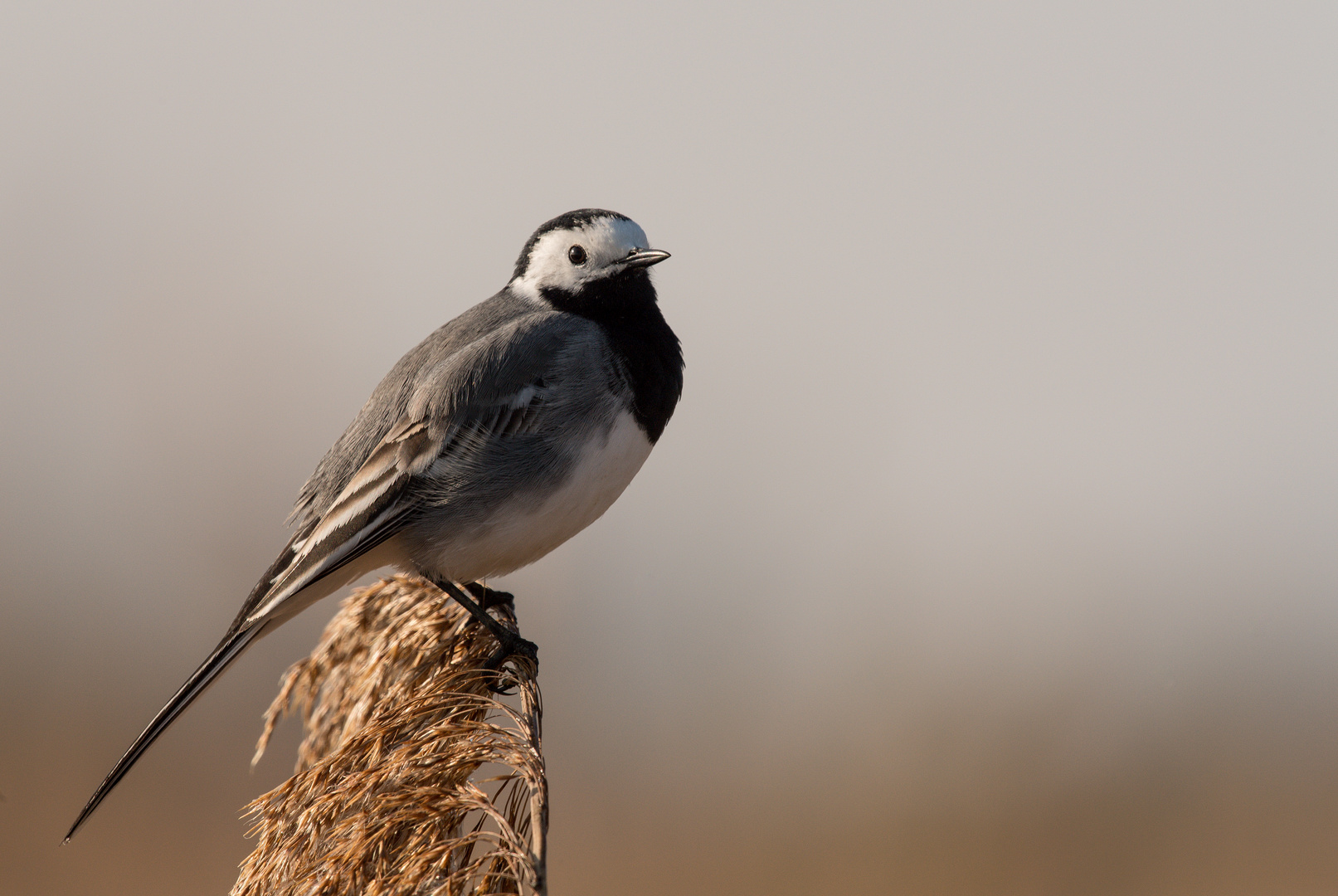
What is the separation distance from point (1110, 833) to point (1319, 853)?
4.96 feet

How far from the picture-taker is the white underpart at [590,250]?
5.13 m

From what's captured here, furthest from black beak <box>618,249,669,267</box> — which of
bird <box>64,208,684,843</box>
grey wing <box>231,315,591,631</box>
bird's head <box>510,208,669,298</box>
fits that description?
grey wing <box>231,315,591,631</box>

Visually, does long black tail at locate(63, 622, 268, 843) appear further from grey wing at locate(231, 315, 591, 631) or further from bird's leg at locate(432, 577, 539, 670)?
bird's leg at locate(432, 577, 539, 670)

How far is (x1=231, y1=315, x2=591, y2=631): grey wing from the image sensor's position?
4469 millimetres

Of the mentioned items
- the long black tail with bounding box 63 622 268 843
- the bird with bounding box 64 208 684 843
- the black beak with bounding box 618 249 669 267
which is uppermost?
the black beak with bounding box 618 249 669 267

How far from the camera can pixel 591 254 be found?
516 cm

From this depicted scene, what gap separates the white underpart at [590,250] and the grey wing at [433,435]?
65 centimetres

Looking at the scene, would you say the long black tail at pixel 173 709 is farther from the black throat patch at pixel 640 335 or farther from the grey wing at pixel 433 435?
→ the black throat patch at pixel 640 335

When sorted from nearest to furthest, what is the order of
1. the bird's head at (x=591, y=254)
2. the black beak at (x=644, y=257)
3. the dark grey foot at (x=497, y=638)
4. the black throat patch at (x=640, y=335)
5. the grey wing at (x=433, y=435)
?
the dark grey foot at (x=497, y=638) < the grey wing at (x=433, y=435) < the black throat patch at (x=640, y=335) < the black beak at (x=644, y=257) < the bird's head at (x=591, y=254)

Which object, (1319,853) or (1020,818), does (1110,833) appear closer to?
(1020,818)

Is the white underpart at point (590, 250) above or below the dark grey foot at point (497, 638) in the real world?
above

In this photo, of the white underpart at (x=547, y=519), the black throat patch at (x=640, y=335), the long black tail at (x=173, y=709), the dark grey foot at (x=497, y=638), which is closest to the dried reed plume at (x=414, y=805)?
the dark grey foot at (x=497, y=638)

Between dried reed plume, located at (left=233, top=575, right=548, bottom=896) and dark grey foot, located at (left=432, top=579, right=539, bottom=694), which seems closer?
dried reed plume, located at (left=233, top=575, right=548, bottom=896)

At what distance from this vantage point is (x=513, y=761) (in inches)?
105
